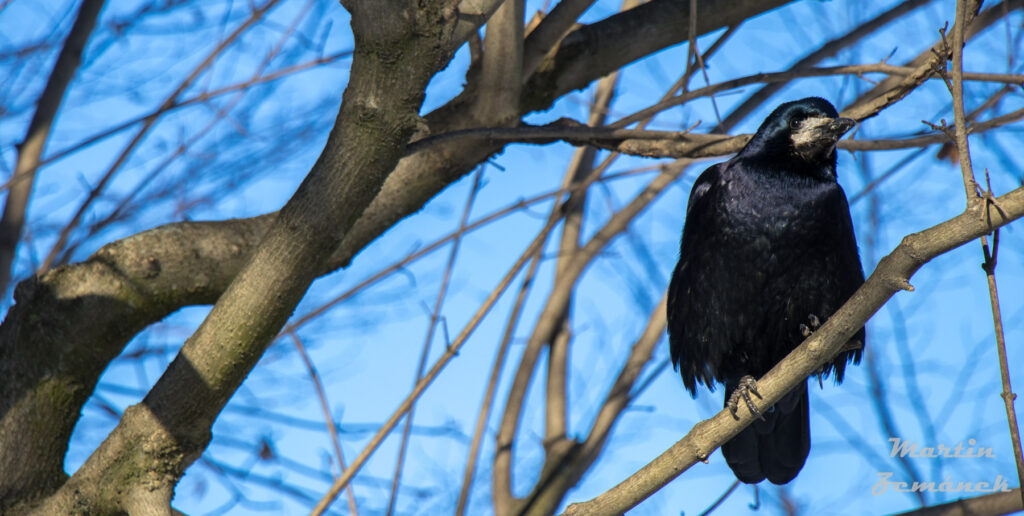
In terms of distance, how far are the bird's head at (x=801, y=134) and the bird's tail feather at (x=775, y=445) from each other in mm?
880

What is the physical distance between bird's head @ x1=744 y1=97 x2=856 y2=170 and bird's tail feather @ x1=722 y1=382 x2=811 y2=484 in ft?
2.89

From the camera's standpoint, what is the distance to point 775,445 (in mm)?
3516

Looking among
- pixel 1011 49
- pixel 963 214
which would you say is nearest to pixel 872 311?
pixel 963 214

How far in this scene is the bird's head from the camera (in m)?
3.41

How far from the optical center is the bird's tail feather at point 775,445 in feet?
11.4

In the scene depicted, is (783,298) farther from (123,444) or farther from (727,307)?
(123,444)

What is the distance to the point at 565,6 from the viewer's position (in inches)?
129

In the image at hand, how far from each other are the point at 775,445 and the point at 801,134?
118 centimetres

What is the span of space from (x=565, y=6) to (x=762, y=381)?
156 centimetres

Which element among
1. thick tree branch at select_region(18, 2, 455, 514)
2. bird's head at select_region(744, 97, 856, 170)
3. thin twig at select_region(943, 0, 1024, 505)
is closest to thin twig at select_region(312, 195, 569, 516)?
thick tree branch at select_region(18, 2, 455, 514)

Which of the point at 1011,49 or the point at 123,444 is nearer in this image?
the point at 123,444

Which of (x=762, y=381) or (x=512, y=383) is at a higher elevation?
(x=512, y=383)

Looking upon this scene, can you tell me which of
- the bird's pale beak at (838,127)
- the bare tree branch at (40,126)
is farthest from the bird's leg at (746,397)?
the bare tree branch at (40,126)

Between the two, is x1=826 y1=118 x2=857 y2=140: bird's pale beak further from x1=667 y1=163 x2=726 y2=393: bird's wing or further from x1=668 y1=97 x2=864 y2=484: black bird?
x1=667 y1=163 x2=726 y2=393: bird's wing
